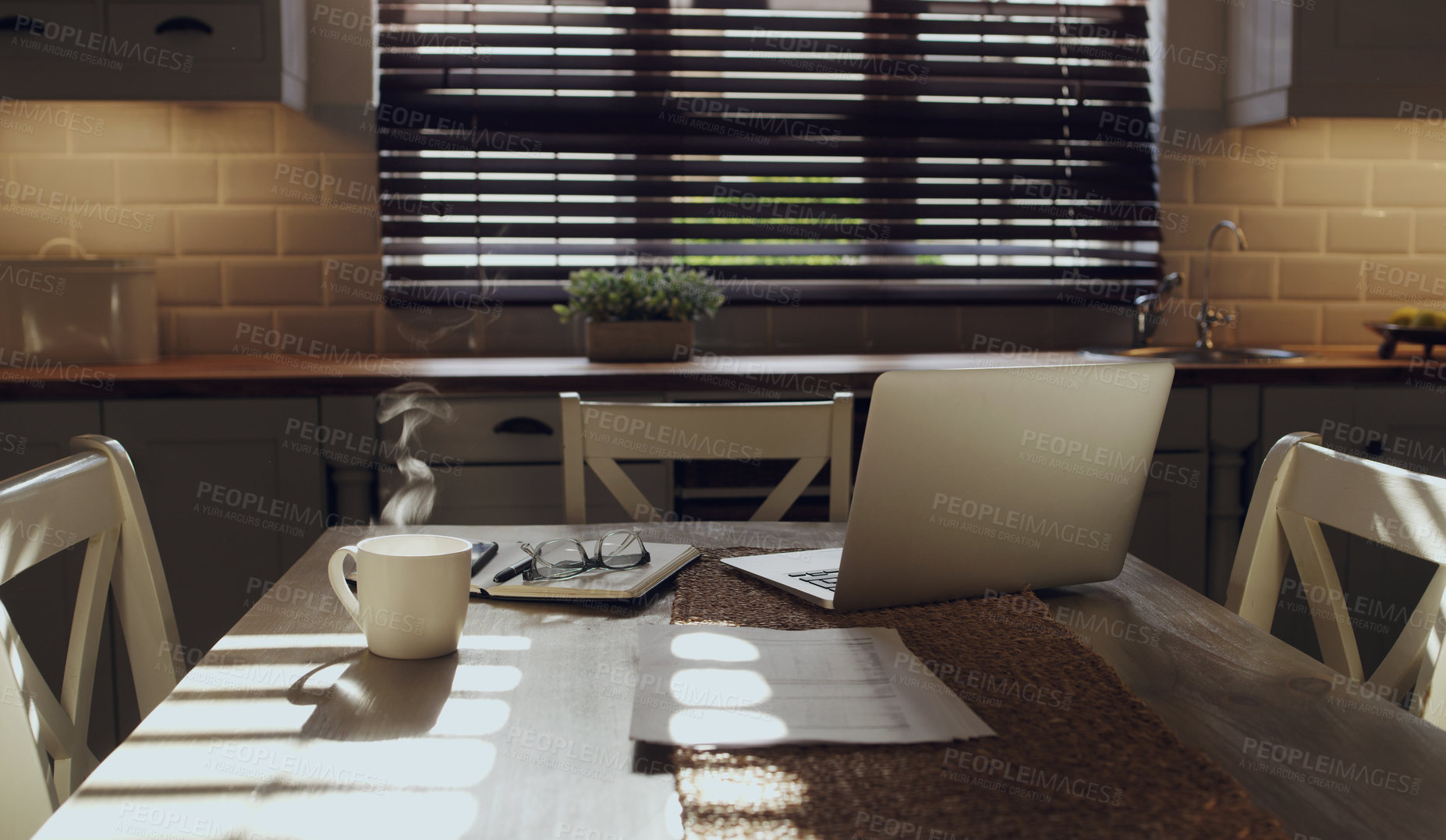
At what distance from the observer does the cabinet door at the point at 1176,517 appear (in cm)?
221

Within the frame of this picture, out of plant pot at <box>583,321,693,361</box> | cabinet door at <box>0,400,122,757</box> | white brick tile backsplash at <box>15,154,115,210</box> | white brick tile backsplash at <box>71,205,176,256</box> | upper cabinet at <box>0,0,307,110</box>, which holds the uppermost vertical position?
upper cabinet at <box>0,0,307,110</box>

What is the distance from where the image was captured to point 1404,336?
2.35 meters

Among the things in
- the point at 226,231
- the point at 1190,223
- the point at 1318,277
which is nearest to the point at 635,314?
the point at 226,231

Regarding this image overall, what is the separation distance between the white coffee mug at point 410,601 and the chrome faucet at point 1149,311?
2135 millimetres

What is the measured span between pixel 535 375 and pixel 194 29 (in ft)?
3.16

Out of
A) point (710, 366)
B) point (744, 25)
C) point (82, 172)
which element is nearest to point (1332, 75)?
point (744, 25)

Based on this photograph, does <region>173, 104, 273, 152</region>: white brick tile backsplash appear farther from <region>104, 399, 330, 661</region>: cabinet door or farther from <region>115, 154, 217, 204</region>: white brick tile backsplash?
<region>104, 399, 330, 661</region>: cabinet door

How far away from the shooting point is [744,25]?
2.64 m

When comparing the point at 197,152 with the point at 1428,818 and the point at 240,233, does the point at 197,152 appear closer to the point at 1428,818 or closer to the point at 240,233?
the point at 240,233

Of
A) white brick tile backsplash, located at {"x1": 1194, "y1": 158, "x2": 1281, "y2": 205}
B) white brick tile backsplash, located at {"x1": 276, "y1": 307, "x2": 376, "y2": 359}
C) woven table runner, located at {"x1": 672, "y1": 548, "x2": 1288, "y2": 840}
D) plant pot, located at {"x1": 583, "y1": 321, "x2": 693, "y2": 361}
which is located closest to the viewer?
woven table runner, located at {"x1": 672, "y1": 548, "x2": 1288, "y2": 840}

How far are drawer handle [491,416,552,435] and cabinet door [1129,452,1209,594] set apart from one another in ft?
3.94

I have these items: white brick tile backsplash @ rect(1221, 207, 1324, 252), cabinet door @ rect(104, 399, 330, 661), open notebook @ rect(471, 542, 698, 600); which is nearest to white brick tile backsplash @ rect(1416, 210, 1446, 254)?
white brick tile backsplash @ rect(1221, 207, 1324, 252)

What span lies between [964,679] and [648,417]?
31.0 inches

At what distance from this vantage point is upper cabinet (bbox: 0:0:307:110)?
2117mm
